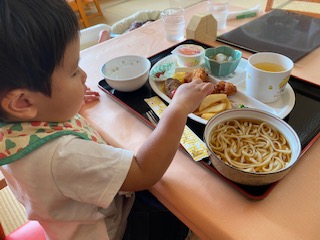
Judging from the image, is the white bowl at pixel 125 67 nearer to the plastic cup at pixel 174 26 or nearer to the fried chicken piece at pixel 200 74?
the fried chicken piece at pixel 200 74

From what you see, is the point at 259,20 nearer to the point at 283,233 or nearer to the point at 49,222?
the point at 283,233

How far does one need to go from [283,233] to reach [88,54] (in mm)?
951

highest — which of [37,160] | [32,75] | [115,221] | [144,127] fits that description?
[32,75]

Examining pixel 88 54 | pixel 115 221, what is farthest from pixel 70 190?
pixel 88 54

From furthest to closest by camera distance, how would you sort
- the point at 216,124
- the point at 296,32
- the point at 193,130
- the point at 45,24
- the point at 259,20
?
the point at 259,20
the point at 296,32
the point at 193,130
the point at 216,124
the point at 45,24

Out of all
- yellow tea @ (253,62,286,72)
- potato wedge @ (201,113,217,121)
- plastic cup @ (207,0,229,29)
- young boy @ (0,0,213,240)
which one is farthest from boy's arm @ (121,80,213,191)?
plastic cup @ (207,0,229,29)

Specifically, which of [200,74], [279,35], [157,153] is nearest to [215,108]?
[200,74]

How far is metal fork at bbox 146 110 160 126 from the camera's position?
0.73 metres

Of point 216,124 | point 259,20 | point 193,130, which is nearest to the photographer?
point 216,124

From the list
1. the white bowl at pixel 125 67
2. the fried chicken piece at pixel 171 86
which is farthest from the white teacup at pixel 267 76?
the white bowl at pixel 125 67

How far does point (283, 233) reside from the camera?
18.6 inches

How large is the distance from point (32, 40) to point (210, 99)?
0.46 metres

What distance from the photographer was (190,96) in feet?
2.17

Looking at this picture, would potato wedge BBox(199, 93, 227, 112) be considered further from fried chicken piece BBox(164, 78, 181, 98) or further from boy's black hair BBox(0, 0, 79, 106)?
boy's black hair BBox(0, 0, 79, 106)
